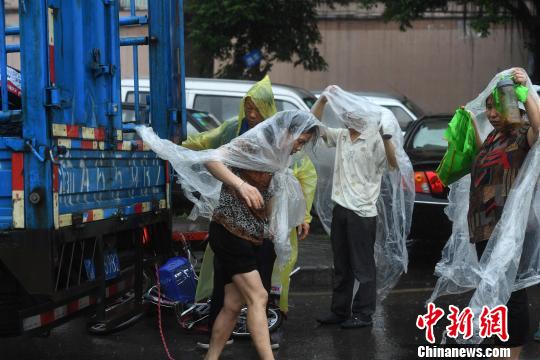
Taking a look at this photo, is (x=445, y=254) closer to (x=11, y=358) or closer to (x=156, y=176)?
(x=156, y=176)

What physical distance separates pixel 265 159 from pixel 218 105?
5690 mm

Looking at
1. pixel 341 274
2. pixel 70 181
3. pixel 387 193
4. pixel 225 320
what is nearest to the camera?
pixel 70 181

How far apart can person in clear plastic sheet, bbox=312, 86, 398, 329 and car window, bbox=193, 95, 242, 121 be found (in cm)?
427

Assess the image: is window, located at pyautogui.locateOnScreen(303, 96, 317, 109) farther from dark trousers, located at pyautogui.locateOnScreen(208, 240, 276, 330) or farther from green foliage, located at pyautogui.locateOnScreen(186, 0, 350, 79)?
green foliage, located at pyautogui.locateOnScreen(186, 0, 350, 79)

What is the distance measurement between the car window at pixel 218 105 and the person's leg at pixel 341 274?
A: 439cm

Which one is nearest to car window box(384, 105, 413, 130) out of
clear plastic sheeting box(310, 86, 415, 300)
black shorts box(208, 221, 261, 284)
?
clear plastic sheeting box(310, 86, 415, 300)

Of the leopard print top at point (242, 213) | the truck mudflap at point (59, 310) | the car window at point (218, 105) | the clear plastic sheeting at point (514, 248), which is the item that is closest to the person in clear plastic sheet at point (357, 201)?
the clear plastic sheeting at point (514, 248)

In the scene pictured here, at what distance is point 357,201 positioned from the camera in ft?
17.2

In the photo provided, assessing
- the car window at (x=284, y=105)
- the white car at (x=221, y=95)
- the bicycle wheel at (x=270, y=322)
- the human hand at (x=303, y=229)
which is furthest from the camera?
the white car at (x=221, y=95)

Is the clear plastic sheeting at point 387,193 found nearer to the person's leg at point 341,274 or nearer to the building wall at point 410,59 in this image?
the person's leg at point 341,274

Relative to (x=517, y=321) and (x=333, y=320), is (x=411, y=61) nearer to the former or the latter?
(x=333, y=320)

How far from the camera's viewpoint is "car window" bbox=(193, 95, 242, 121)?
9.52 m

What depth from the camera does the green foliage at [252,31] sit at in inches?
576

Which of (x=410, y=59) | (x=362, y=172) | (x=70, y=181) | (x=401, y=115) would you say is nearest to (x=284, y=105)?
(x=401, y=115)
